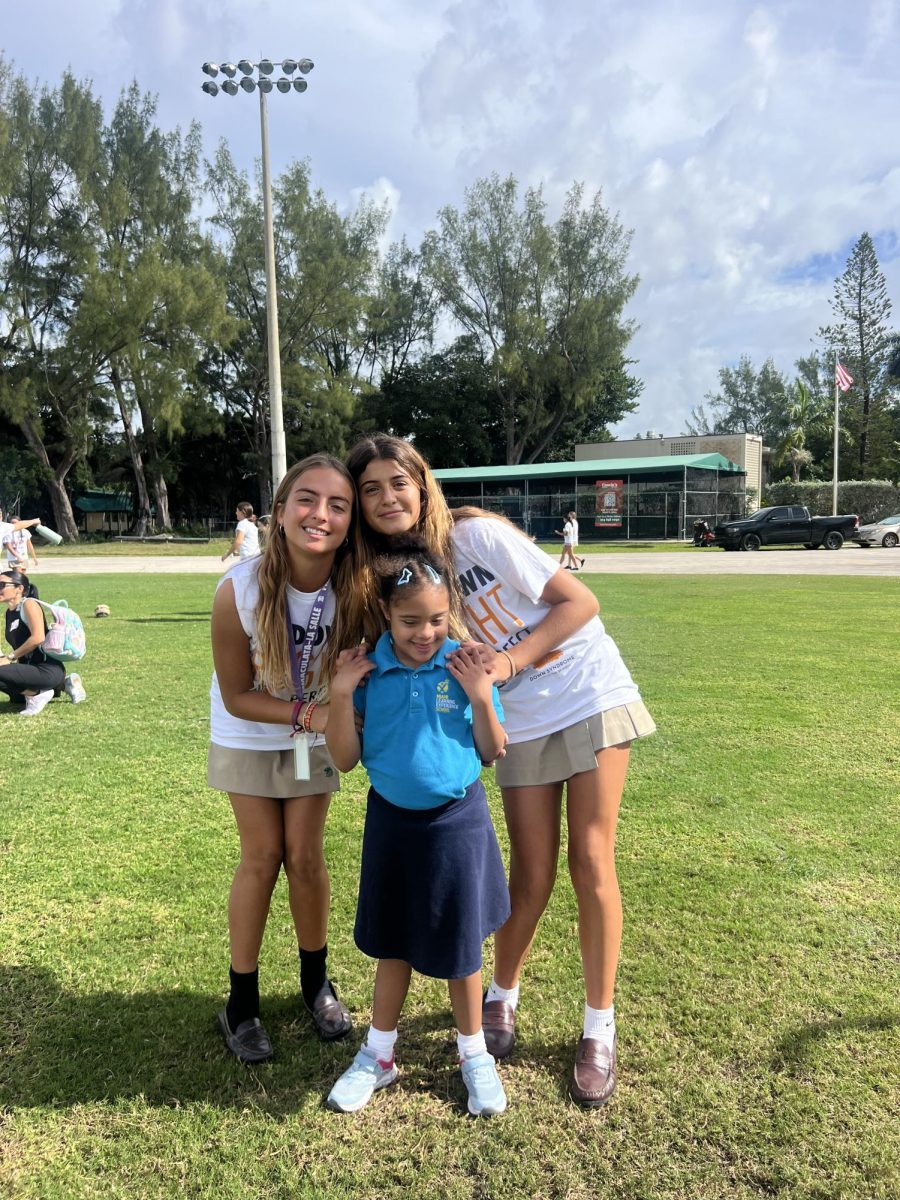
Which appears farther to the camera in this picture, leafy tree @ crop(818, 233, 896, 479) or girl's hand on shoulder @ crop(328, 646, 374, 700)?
leafy tree @ crop(818, 233, 896, 479)

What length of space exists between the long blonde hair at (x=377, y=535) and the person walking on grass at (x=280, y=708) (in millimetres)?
53

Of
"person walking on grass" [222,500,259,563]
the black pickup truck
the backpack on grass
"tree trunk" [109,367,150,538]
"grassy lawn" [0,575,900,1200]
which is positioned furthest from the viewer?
"tree trunk" [109,367,150,538]

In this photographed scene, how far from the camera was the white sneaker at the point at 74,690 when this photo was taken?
22.8 ft

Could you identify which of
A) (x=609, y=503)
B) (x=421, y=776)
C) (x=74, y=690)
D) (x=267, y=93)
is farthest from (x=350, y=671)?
(x=609, y=503)

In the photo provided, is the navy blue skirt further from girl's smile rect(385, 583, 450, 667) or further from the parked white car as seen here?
the parked white car

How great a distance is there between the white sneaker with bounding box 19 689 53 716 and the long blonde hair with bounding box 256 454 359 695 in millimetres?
5224

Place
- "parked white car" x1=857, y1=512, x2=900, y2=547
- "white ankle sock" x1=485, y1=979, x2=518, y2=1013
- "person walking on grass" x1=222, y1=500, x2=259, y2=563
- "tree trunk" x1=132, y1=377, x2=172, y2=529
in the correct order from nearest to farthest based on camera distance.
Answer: "white ankle sock" x1=485, y1=979, x2=518, y2=1013 → "person walking on grass" x1=222, y1=500, x2=259, y2=563 → "parked white car" x1=857, y1=512, x2=900, y2=547 → "tree trunk" x1=132, y1=377, x2=172, y2=529

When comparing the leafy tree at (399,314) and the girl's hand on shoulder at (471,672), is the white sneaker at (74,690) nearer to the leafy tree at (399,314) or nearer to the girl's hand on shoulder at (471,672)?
the girl's hand on shoulder at (471,672)

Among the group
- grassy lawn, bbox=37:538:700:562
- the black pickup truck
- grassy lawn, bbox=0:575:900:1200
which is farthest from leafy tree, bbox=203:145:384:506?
grassy lawn, bbox=0:575:900:1200

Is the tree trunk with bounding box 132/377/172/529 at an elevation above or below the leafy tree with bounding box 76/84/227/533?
below

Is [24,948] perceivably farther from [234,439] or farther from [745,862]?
[234,439]

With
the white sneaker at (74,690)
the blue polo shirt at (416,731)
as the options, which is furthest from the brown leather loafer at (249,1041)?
the white sneaker at (74,690)

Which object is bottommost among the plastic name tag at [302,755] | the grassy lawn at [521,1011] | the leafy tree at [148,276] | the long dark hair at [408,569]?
the grassy lawn at [521,1011]

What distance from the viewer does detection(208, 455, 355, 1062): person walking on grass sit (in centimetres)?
226
